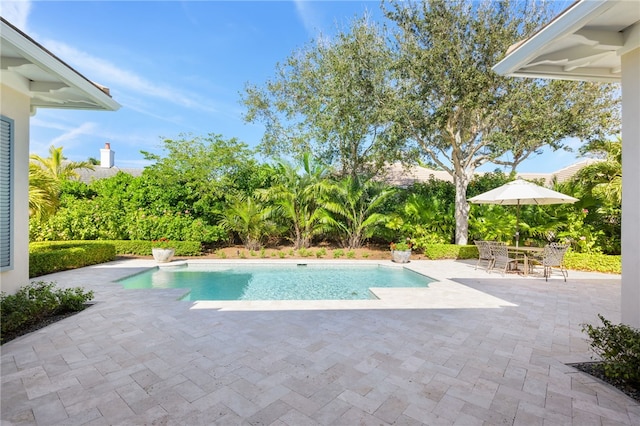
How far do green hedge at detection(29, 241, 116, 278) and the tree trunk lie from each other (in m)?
14.8

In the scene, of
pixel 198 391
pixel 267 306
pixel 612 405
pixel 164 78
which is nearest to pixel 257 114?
pixel 164 78

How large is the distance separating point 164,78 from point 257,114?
6.56m

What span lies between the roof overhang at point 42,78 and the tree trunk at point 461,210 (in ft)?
42.3

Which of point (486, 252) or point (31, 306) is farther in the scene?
point (486, 252)

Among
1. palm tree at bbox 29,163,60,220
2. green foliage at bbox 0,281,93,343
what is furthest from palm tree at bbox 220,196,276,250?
green foliage at bbox 0,281,93,343

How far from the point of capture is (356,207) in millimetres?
14805

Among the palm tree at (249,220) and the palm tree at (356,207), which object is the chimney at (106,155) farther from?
the palm tree at (356,207)

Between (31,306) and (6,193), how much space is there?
2012 millimetres

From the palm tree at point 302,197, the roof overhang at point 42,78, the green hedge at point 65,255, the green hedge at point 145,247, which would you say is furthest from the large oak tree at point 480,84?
the green hedge at point 65,255

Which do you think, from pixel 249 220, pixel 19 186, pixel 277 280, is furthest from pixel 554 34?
pixel 249 220

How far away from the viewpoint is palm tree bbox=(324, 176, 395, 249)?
555 inches

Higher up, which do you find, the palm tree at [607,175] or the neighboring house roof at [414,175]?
the neighboring house roof at [414,175]

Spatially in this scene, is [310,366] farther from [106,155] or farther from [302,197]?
[106,155]

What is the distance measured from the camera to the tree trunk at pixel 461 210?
13.4 m
